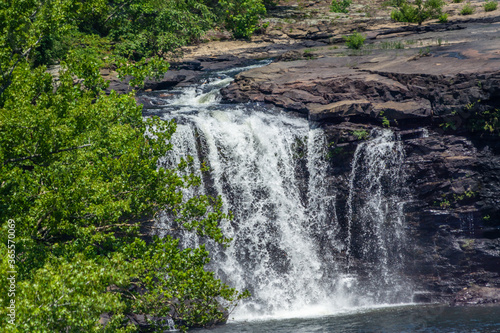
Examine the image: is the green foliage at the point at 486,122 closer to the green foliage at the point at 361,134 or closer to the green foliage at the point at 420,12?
the green foliage at the point at 361,134

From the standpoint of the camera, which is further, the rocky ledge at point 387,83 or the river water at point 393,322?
the rocky ledge at point 387,83

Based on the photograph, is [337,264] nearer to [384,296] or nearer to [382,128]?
[384,296]

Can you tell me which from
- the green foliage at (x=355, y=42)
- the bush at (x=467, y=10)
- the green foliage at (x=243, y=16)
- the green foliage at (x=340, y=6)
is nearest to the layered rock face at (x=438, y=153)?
the green foliage at (x=355, y=42)

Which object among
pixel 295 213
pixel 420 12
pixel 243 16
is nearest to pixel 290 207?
pixel 295 213

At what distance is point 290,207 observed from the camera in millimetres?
22625

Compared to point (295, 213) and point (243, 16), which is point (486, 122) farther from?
point (243, 16)

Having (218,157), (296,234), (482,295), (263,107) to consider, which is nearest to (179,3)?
(263,107)

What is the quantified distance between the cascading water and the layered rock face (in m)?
0.56

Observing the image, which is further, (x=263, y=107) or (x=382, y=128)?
(x=263, y=107)

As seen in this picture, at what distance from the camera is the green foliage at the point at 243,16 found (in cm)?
3941

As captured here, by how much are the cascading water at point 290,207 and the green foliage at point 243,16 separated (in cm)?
1760

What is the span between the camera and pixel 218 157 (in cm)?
2233

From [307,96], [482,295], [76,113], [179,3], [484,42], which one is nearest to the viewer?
[76,113]

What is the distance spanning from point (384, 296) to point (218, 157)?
813cm
